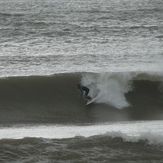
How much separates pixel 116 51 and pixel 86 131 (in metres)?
10.2

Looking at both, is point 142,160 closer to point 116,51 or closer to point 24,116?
point 24,116

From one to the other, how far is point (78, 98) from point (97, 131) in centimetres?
396

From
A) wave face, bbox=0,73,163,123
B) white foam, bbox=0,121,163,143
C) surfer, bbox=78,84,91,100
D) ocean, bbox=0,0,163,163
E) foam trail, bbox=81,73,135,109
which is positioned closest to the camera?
ocean, bbox=0,0,163,163

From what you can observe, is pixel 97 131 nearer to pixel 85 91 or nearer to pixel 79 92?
pixel 85 91

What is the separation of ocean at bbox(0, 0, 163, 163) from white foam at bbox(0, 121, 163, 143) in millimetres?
25

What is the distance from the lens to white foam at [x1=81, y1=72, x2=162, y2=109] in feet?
58.0

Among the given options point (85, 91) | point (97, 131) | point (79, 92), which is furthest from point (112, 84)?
point (97, 131)

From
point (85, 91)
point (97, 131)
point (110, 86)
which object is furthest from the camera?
point (110, 86)

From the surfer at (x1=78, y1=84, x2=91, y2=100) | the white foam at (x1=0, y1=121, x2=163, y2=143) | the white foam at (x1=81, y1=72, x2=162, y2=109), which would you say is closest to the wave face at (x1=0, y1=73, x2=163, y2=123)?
the white foam at (x1=81, y1=72, x2=162, y2=109)

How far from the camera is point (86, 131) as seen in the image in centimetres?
1448

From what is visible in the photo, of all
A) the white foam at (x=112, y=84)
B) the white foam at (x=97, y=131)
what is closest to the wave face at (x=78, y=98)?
the white foam at (x=112, y=84)

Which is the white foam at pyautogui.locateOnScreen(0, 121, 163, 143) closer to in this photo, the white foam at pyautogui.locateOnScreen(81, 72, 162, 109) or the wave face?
the wave face

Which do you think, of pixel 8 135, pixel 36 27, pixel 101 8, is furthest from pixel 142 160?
pixel 101 8

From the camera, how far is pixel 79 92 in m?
18.6
